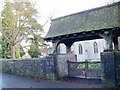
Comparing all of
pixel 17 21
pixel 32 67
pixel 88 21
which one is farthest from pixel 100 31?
pixel 17 21

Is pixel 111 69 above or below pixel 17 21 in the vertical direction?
below

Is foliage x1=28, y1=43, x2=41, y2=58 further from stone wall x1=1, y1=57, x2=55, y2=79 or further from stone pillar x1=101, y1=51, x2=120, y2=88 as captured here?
stone pillar x1=101, y1=51, x2=120, y2=88

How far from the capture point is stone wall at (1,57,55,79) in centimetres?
1697

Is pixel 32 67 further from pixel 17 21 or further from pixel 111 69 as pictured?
pixel 17 21

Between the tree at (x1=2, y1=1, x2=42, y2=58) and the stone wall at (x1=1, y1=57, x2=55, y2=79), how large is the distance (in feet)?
26.0

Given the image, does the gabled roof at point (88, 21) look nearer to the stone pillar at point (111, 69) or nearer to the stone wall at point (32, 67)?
the stone pillar at point (111, 69)

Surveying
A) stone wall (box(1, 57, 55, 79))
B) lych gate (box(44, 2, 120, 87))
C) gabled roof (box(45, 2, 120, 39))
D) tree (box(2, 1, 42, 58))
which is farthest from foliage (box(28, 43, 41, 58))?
gabled roof (box(45, 2, 120, 39))

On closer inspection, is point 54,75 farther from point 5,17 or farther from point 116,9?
point 5,17

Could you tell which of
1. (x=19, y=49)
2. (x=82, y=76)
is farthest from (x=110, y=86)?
(x=19, y=49)

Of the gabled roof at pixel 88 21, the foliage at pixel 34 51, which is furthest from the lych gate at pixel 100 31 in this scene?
the foliage at pixel 34 51

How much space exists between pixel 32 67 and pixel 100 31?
23.7 feet

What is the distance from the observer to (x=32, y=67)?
742 inches

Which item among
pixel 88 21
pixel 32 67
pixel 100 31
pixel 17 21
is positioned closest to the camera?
pixel 100 31

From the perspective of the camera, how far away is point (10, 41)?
31.1 metres
